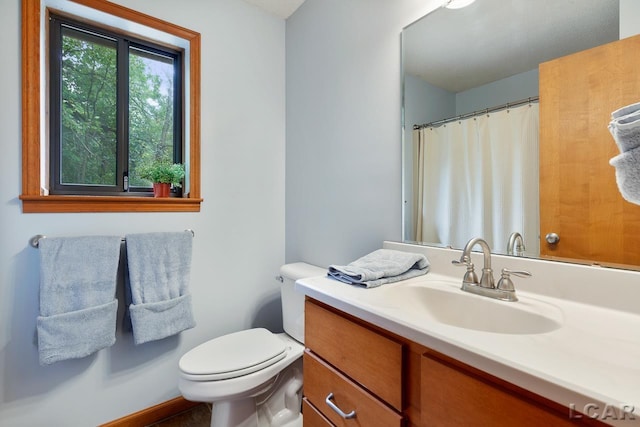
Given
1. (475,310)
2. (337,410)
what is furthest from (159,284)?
(475,310)

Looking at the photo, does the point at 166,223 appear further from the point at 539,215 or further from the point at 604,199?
the point at 604,199

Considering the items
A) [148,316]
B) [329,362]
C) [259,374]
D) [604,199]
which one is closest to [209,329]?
[148,316]

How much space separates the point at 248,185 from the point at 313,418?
131 centimetres

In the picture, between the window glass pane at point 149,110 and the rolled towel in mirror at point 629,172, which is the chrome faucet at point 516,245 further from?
the window glass pane at point 149,110

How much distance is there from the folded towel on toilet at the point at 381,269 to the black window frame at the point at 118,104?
1242 millimetres

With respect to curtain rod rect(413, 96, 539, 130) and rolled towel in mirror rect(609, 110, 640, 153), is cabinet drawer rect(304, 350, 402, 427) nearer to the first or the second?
rolled towel in mirror rect(609, 110, 640, 153)

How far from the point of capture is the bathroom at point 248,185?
1.25m

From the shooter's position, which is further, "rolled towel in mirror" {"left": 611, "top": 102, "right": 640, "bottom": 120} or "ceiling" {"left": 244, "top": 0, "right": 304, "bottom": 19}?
"ceiling" {"left": 244, "top": 0, "right": 304, "bottom": 19}

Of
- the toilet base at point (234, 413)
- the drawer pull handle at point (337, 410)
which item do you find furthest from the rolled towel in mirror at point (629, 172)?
the toilet base at point (234, 413)

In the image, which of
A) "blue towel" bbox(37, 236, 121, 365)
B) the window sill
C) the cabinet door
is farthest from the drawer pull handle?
the window sill

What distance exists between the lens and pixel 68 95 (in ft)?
4.81

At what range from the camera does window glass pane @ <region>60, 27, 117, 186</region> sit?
146cm

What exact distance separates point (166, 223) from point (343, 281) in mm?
1110

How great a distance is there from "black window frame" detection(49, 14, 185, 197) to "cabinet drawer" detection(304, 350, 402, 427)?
1326 mm
